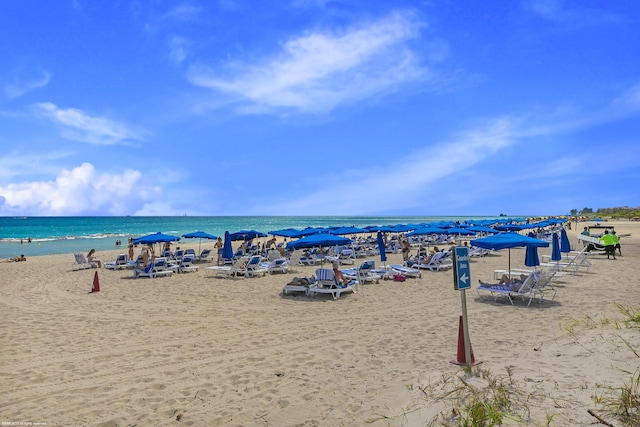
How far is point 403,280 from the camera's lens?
11.7 metres

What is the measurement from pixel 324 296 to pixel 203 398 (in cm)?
587

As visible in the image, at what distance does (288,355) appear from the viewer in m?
5.54

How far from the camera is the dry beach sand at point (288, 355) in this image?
3.92 metres

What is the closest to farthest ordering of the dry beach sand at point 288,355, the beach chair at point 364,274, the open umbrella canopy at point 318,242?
the dry beach sand at point 288,355 → the open umbrella canopy at point 318,242 → the beach chair at point 364,274

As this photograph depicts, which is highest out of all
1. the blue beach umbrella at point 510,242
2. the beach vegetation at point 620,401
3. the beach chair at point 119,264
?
the blue beach umbrella at point 510,242

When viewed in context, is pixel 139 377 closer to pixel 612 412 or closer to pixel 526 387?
pixel 526 387

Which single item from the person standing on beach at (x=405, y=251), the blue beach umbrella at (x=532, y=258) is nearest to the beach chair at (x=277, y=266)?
the person standing on beach at (x=405, y=251)

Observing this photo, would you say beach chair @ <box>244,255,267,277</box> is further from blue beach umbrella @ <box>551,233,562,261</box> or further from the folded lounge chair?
blue beach umbrella @ <box>551,233,562,261</box>

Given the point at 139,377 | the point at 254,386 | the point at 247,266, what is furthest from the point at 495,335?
the point at 247,266

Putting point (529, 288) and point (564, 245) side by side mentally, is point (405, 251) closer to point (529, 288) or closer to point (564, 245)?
point (564, 245)

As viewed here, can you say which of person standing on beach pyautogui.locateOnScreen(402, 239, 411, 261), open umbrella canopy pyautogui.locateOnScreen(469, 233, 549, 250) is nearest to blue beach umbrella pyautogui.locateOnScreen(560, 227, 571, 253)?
person standing on beach pyautogui.locateOnScreen(402, 239, 411, 261)

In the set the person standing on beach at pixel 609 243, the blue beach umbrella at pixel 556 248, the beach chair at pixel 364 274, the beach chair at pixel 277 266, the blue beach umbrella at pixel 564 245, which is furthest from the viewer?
the person standing on beach at pixel 609 243

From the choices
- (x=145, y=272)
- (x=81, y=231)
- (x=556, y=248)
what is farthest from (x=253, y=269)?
(x=81, y=231)

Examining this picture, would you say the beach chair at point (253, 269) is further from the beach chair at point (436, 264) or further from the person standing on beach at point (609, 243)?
the person standing on beach at point (609, 243)
